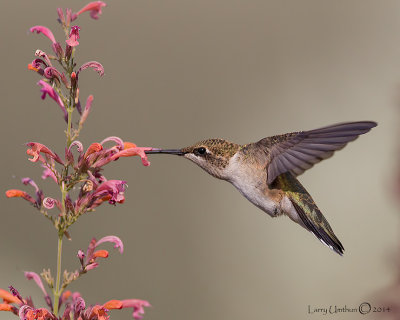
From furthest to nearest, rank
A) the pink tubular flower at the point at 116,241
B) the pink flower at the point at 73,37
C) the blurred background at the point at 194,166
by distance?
the blurred background at the point at 194,166 < the pink tubular flower at the point at 116,241 < the pink flower at the point at 73,37

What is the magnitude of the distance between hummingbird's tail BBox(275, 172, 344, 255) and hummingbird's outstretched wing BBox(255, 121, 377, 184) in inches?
13.3

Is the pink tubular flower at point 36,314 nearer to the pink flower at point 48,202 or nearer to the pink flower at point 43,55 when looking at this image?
the pink flower at point 48,202

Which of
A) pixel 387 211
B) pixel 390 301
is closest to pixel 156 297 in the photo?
pixel 387 211

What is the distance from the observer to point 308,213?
3.58 m

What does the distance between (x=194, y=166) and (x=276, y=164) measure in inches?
166

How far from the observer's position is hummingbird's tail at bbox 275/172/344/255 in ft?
11.4

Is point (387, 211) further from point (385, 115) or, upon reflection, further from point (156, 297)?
point (156, 297)

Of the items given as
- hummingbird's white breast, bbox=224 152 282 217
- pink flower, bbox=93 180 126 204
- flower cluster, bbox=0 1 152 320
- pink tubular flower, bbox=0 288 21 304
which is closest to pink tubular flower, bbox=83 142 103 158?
flower cluster, bbox=0 1 152 320

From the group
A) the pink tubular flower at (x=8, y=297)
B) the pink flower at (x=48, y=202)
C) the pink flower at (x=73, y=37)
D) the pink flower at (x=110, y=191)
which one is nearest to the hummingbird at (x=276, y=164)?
the pink flower at (x=110, y=191)

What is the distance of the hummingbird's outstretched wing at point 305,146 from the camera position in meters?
2.82

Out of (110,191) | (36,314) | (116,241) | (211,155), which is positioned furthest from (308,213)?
(36,314)

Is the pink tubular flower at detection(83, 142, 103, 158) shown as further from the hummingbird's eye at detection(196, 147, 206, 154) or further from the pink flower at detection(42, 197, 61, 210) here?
the hummingbird's eye at detection(196, 147, 206, 154)

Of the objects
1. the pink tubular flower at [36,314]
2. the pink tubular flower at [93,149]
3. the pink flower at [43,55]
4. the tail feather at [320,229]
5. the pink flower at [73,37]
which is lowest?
the pink tubular flower at [36,314]

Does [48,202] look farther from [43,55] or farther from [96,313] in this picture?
[43,55]
